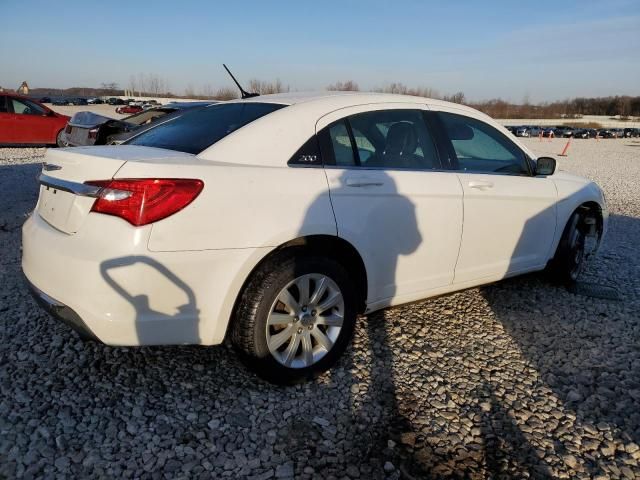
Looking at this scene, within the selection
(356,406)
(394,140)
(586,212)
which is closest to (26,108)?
(394,140)

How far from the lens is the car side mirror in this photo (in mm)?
4129

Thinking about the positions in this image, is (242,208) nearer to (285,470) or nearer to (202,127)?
(202,127)

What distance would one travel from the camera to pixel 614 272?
547cm

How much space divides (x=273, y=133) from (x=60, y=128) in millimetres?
14325

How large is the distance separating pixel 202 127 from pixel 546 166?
9.00ft

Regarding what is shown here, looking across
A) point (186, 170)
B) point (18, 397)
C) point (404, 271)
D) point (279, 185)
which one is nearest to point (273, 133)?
point (279, 185)

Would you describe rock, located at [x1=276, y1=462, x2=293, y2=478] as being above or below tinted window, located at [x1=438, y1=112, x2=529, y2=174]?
below

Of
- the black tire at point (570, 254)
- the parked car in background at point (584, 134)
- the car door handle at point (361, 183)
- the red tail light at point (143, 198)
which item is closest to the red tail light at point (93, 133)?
the red tail light at point (143, 198)

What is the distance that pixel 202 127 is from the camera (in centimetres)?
323

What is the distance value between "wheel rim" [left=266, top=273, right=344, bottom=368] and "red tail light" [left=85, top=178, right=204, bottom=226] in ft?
2.46

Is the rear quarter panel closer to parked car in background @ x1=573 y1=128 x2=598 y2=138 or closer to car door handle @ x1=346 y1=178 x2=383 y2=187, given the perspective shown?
car door handle @ x1=346 y1=178 x2=383 y2=187

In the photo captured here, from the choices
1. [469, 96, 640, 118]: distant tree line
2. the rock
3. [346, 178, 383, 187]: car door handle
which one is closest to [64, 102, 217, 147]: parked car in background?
[346, 178, 383, 187]: car door handle

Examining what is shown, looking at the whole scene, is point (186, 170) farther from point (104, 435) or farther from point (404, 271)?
point (404, 271)

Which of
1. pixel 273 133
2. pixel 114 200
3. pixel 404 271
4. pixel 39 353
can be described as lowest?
pixel 39 353
